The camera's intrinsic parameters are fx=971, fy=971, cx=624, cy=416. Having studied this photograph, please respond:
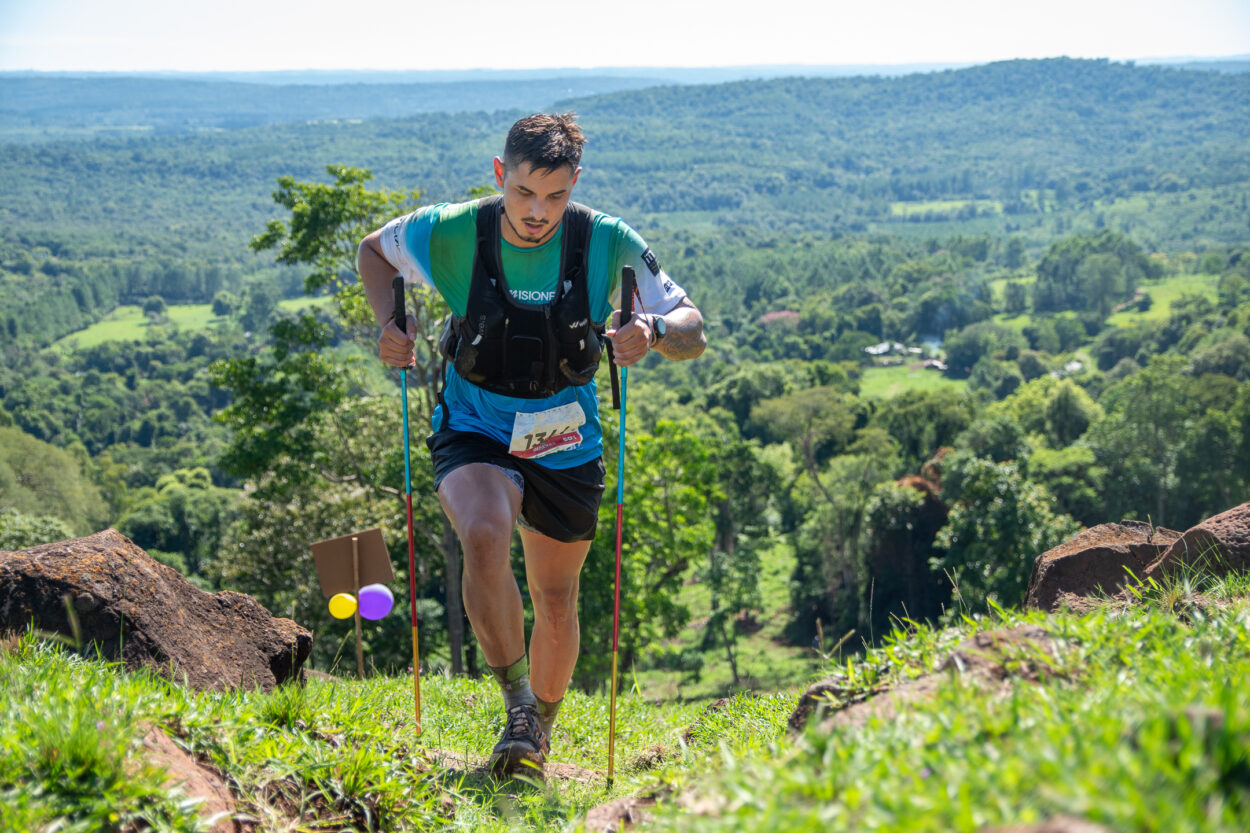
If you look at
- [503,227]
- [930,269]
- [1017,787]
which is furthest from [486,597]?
[930,269]

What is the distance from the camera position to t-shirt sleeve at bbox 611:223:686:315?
501 centimetres

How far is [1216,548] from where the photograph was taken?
15.5ft

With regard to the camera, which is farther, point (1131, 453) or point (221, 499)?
point (221, 499)

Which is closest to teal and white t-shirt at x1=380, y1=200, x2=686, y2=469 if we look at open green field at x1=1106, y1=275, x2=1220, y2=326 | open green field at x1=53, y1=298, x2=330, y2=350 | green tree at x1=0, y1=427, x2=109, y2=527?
green tree at x1=0, y1=427, x2=109, y2=527

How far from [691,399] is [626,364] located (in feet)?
290

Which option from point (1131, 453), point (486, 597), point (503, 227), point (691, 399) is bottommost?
point (691, 399)

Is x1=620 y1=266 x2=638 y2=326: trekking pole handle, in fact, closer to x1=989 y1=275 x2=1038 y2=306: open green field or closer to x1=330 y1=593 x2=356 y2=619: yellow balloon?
x1=330 y1=593 x2=356 y2=619: yellow balloon

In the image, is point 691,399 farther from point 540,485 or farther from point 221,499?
point 540,485

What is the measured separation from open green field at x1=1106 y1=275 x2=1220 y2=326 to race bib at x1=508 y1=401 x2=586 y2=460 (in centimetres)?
14165

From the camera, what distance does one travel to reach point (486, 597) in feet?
15.2

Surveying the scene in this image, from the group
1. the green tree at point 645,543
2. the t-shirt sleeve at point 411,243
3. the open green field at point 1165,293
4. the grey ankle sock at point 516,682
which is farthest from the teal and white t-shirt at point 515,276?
the open green field at point 1165,293

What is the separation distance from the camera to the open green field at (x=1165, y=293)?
137m

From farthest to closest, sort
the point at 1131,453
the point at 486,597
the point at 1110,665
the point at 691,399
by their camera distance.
→ 1. the point at 691,399
2. the point at 1131,453
3. the point at 486,597
4. the point at 1110,665

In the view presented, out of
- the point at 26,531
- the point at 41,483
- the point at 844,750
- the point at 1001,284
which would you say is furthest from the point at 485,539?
the point at 1001,284
